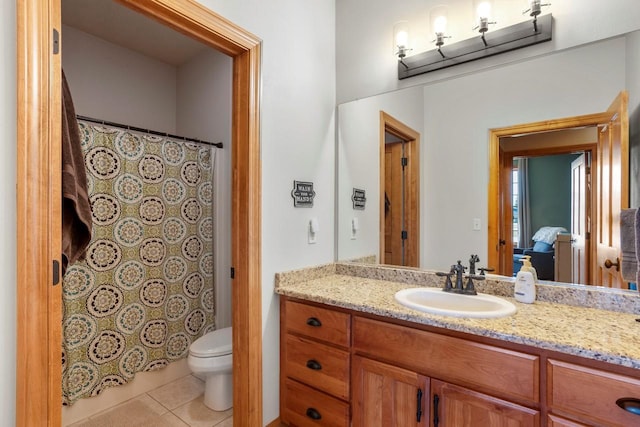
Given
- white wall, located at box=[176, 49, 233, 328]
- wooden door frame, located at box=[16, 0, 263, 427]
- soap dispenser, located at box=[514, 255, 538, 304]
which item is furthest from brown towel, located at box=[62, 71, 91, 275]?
soap dispenser, located at box=[514, 255, 538, 304]

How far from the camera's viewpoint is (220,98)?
2773 millimetres

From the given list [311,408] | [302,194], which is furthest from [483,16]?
[311,408]

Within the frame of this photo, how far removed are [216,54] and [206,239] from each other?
159 cm

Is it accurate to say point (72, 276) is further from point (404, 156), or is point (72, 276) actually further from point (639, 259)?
point (639, 259)

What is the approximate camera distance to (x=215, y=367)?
199cm

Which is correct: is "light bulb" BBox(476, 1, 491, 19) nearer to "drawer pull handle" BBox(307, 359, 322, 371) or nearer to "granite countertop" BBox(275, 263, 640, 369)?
"granite countertop" BBox(275, 263, 640, 369)

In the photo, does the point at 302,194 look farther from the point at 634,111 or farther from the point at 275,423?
the point at 634,111

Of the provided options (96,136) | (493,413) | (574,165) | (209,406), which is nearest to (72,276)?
(96,136)

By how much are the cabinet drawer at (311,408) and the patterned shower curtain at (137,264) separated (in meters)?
1.16

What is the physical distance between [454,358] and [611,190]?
101 centimetres

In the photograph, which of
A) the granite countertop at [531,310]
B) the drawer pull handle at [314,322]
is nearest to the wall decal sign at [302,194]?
the granite countertop at [531,310]

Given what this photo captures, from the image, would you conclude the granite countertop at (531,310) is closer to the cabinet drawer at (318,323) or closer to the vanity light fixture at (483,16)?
the cabinet drawer at (318,323)

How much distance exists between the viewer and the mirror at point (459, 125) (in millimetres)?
1473

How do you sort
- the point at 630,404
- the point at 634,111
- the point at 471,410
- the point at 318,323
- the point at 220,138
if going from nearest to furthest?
1. the point at 630,404
2. the point at 471,410
3. the point at 634,111
4. the point at 318,323
5. the point at 220,138
